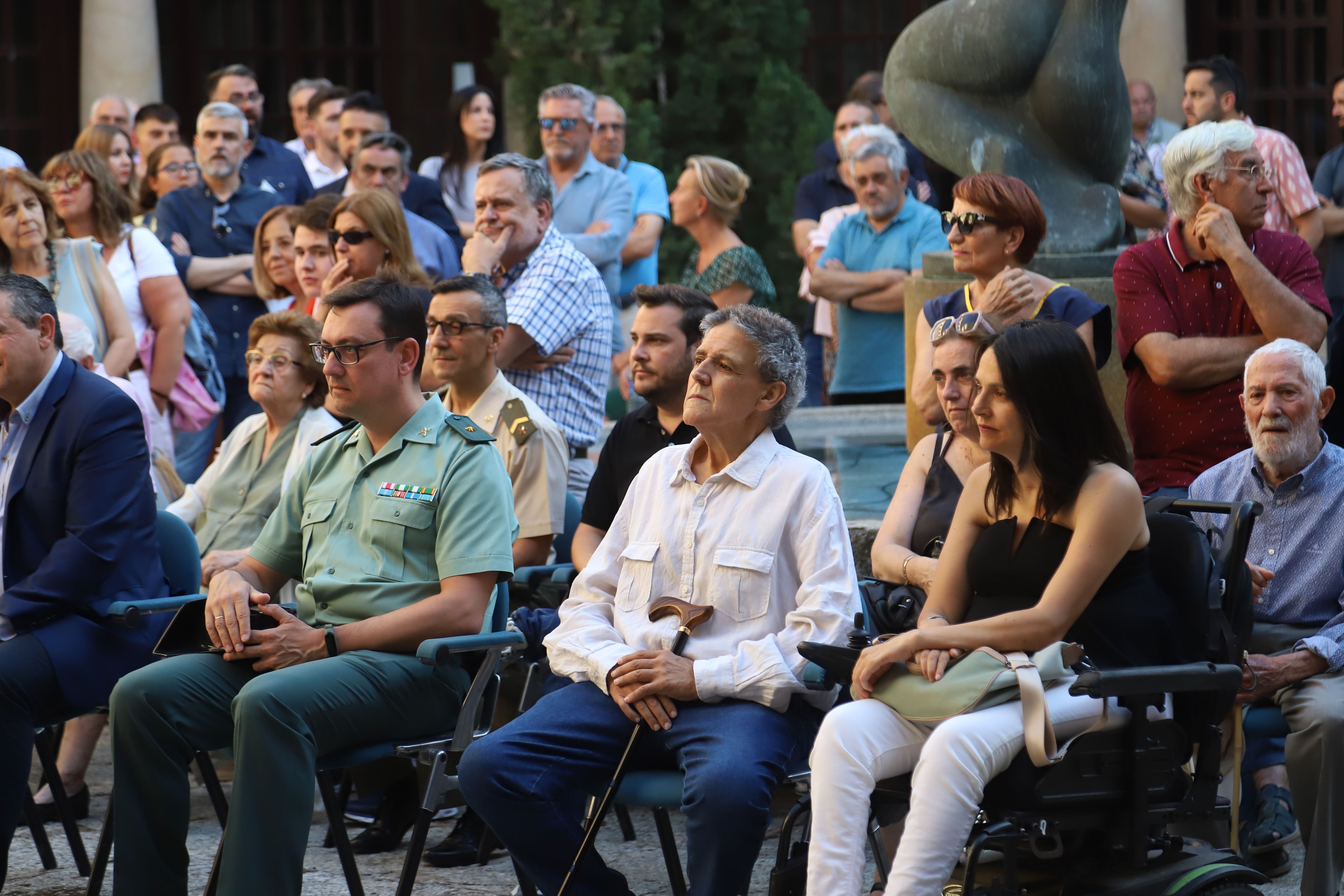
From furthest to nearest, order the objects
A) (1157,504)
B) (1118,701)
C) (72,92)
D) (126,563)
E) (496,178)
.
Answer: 1. (72,92)
2. (496,178)
3. (126,563)
4. (1157,504)
5. (1118,701)

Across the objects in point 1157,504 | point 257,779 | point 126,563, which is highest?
point 1157,504

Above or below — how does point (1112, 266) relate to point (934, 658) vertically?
above

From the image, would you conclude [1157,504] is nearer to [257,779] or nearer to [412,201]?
[257,779]

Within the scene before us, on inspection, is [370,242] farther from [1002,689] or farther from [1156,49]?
[1156,49]

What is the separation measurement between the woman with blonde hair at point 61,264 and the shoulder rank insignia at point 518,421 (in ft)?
7.21

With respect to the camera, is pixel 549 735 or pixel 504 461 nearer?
pixel 549 735

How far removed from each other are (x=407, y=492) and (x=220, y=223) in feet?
12.7

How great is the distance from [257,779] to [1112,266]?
13.3 ft

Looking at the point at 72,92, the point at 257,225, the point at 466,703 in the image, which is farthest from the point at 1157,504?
the point at 72,92

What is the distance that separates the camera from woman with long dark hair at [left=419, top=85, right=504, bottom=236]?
8.75m

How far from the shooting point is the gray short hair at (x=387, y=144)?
A: 7.51 meters

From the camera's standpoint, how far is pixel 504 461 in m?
4.98

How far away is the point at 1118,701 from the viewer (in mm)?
3426

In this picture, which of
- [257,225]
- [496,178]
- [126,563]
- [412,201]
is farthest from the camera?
[412,201]
